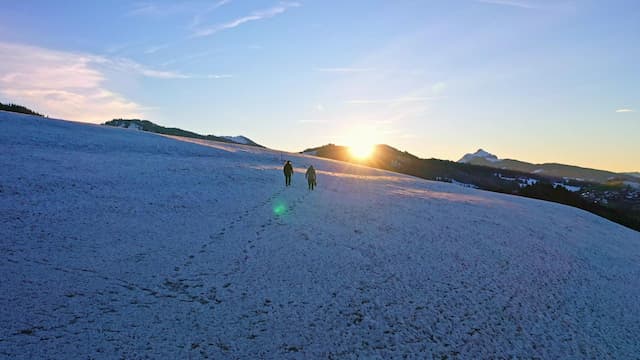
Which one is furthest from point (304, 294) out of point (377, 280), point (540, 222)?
point (540, 222)

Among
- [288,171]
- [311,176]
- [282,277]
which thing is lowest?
[282,277]

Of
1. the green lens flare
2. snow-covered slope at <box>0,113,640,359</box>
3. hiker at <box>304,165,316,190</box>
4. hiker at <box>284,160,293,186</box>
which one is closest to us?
snow-covered slope at <box>0,113,640,359</box>

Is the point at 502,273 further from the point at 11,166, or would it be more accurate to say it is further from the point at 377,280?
the point at 11,166

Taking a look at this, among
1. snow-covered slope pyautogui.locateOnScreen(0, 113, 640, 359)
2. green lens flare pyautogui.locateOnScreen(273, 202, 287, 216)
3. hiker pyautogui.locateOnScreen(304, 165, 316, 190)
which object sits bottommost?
snow-covered slope pyautogui.locateOnScreen(0, 113, 640, 359)

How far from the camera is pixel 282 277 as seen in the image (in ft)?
45.5

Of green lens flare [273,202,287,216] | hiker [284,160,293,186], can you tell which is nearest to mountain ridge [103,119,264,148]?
hiker [284,160,293,186]

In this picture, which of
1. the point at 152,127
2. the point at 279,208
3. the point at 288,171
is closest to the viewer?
the point at 279,208

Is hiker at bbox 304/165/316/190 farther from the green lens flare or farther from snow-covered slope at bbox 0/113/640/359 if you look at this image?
the green lens flare

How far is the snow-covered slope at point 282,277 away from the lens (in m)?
10.5

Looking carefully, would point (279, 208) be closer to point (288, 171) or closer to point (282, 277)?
point (288, 171)

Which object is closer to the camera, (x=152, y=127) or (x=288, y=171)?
(x=288, y=171)

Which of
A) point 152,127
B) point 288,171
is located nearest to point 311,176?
point 288,171

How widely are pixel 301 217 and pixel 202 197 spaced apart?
6195 mm

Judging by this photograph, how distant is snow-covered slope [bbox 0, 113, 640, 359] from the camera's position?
10531 millimetres
